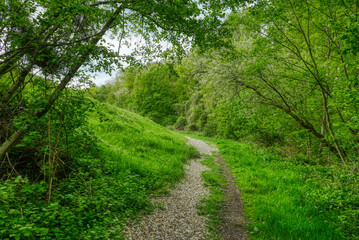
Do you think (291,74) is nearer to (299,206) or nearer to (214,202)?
(299,206)

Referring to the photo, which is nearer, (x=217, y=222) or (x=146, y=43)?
(x=217, y=222)

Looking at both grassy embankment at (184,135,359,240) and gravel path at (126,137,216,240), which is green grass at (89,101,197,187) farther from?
grassy embankment at (184,135,359,240)

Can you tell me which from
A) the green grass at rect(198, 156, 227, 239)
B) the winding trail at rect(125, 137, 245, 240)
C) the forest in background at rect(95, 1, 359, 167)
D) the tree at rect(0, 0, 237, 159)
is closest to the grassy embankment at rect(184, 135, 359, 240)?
the green grass at rect(198, 156, 227, 239)

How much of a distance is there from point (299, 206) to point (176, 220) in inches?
155

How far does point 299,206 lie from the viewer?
591cm

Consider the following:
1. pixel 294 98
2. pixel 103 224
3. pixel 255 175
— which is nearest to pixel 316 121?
pixel 294 98

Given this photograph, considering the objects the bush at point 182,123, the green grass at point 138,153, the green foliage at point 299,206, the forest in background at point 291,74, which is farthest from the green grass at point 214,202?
the bush at point 182,123

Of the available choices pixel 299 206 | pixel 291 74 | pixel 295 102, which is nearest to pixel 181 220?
pixel 299 206

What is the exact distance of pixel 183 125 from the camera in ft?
→ 124

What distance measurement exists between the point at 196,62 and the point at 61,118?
1060 centimetres

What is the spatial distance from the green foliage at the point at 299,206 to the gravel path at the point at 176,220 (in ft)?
4.99

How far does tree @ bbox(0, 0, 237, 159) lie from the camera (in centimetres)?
376

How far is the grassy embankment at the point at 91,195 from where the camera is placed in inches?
126

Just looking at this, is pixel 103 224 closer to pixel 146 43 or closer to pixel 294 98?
pixel 146 43
